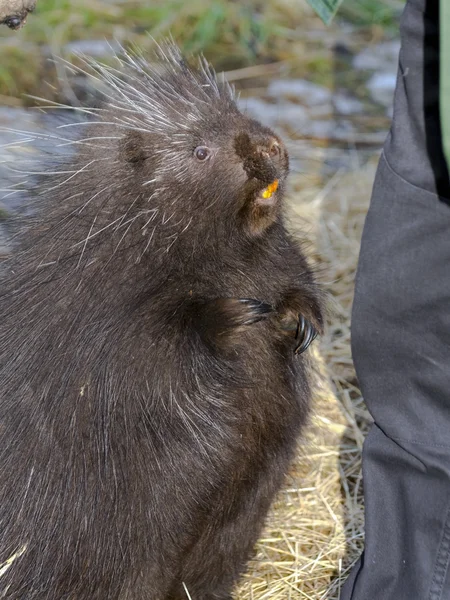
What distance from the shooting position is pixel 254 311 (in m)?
2.42

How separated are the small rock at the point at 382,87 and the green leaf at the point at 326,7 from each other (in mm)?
4329

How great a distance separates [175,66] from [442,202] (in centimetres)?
109

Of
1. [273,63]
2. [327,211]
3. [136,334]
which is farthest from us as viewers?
[273,63]

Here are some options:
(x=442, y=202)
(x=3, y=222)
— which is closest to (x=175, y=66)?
(x=3, y=222)

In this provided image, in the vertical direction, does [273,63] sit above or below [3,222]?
below

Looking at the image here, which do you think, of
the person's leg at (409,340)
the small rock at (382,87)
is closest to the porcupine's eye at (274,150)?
the person's leg at (409,340)

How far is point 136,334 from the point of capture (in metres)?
2.38

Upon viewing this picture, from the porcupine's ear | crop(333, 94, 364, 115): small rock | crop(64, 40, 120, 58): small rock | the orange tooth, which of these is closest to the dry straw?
the orange tooth

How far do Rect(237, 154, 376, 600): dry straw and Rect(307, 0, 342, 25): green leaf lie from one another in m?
0.97

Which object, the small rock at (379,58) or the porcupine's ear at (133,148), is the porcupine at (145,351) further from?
the small rock at (379,58)

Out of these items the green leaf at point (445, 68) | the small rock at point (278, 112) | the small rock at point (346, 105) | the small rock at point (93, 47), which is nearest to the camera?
the green leaf at point (445, 68)

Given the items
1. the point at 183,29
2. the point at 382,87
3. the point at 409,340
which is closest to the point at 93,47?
the point at 183,29

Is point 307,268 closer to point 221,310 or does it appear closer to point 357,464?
point 221,310

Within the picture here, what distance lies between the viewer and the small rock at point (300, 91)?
252 inches
